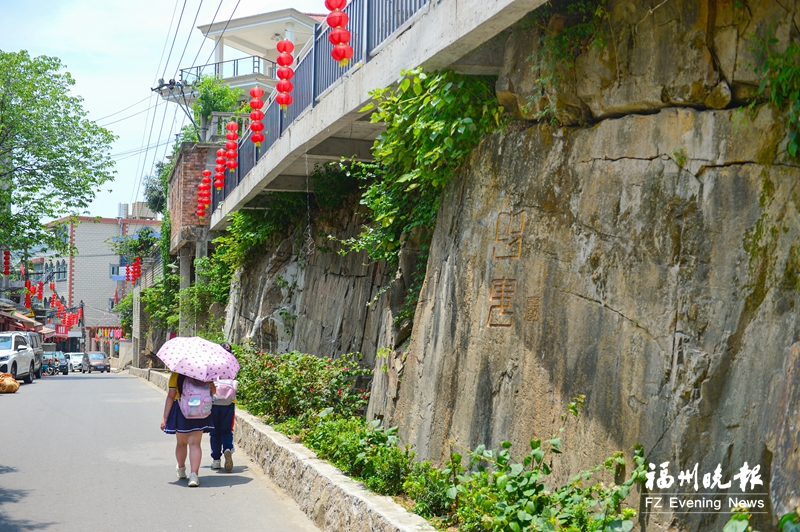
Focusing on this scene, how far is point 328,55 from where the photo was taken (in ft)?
37.8

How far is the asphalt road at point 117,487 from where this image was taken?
710 centimetres

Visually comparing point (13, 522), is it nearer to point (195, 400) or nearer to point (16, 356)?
A: point (195, 400)

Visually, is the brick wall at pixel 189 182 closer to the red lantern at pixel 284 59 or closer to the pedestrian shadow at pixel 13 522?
the red lantern at pixel 284 59

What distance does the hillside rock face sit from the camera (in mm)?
4492

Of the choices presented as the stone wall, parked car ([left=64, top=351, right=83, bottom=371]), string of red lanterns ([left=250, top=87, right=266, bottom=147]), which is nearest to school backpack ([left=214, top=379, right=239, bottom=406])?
the stone wall

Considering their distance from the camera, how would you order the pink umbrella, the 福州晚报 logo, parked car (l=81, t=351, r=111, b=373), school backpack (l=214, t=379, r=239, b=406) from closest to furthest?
the 福州晚报 logo < the pink umbrella < school backpack (l=214, t=379, r=239, b=406) < parked car (l=81, t=351, r=111, b=373)

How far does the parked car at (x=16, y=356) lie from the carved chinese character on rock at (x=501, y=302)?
24.5 meters

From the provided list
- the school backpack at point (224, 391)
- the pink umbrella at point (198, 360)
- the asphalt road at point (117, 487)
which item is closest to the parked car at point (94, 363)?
the asphalt road at point (117, 487)

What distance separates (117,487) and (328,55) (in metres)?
6.65

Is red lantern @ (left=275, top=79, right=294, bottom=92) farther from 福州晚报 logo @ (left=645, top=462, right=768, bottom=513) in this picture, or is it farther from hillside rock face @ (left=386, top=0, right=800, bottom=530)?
福州晚报 logo @ (left=645, top=462, right=768, bottom=513)

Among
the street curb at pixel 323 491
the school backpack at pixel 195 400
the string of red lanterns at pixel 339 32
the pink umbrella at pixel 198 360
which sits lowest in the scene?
the street curb at pixel 323 491

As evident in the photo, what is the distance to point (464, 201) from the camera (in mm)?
7250

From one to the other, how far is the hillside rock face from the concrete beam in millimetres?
568

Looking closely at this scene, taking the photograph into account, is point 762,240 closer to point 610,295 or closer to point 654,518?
point 610,295
